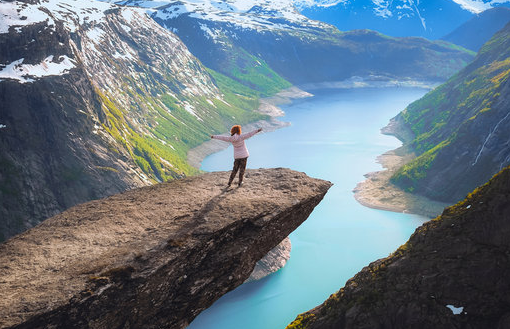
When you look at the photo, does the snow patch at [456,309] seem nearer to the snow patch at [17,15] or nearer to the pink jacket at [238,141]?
the pink jacket at [238,141]

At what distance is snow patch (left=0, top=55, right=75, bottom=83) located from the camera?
139500 mm

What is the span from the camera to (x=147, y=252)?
22906 mm

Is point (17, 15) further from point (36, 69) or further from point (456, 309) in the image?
point (456, 309)

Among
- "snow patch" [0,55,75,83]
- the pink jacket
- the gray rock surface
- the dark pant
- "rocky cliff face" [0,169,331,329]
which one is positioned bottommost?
the gray rock surface

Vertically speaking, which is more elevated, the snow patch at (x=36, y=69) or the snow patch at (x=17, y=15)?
the snow patch at (x=17, y=15)

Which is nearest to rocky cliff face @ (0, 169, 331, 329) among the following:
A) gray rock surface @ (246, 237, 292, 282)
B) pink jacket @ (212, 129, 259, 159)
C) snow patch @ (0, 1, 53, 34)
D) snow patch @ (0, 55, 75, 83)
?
pink jacket @ (212, 129, 259, 159)

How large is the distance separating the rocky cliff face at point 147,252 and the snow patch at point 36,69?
132157 millimetres

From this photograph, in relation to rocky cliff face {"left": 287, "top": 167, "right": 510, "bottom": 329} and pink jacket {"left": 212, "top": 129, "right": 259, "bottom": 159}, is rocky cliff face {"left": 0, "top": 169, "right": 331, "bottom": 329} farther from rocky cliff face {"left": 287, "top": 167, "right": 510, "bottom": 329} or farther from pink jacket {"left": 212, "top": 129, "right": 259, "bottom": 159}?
rocky cliff face {"left": 287, "top": 167, "right": 510, "bottom": 329}

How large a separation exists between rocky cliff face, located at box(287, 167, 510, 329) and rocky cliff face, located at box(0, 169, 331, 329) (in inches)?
727

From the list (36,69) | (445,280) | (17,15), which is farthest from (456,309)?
(17,15)

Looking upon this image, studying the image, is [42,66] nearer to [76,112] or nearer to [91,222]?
[76,112]

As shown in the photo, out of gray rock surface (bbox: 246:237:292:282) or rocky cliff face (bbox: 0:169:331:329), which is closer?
rocky cliff face (bbox: 0:169:331:329)

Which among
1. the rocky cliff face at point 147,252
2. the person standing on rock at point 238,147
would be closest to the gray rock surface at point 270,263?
the person standing on rock at point 238,147

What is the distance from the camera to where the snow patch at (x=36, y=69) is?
13950cm
